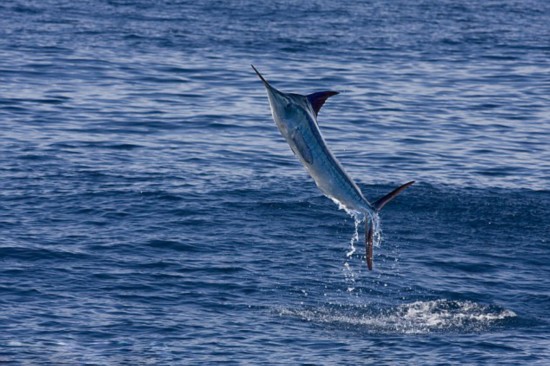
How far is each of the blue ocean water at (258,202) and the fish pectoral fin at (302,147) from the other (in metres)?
6.60

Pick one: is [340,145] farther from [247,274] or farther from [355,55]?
[355,55]

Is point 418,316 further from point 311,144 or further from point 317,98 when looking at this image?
point 311,144

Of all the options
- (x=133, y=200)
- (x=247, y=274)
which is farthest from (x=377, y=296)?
(x=133, y=200)

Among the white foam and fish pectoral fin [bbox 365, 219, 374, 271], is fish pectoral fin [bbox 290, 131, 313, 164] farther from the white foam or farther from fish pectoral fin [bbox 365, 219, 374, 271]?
the white foam

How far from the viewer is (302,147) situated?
12086 millimetres

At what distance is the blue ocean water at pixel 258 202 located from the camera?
1919 cm

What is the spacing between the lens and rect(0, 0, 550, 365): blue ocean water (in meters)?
19.2

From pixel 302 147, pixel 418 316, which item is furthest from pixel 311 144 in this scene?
pixel 418 316

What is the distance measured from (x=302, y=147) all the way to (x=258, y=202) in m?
14.2

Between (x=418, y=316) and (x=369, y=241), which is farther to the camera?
(x=418, y=316)

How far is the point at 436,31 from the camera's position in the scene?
51.5m

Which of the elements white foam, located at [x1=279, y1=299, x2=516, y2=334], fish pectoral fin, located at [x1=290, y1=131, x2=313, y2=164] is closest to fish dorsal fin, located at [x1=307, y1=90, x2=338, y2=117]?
fish pectoral fin, located at [x1=290, y1=131, x2=313, y2=164]

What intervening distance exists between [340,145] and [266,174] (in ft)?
13.8

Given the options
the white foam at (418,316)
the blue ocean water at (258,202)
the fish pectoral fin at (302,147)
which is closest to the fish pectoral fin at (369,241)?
the fish pectoral fin at (302,147)
